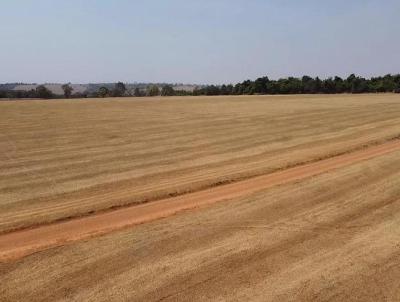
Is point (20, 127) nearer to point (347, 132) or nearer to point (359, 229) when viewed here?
point (347, 132)

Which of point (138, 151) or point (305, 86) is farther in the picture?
point (305, 86)

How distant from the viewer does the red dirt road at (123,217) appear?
11.6 meters

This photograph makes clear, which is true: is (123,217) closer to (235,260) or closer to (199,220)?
(199,220)

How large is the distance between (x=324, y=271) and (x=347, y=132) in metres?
23.8

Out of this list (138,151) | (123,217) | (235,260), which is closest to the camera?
(235,260)

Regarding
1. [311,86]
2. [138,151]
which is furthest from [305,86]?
[138,151]

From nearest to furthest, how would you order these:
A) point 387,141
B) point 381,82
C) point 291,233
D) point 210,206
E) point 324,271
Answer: point 324,271
point 291,233
point 210,206
point 387,141
point 381,82

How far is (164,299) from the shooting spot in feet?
28.2

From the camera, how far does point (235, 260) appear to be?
10188 mm

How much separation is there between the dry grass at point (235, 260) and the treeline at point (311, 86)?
3850 inches

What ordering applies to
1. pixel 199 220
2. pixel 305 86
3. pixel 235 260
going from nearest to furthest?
1. pixel 235 260
2. pixel 199 220
3. pixel 305 86

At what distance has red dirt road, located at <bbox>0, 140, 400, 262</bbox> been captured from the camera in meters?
11.6

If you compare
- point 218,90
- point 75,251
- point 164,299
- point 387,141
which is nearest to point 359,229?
point 164,299

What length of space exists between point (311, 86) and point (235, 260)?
4137 inches
